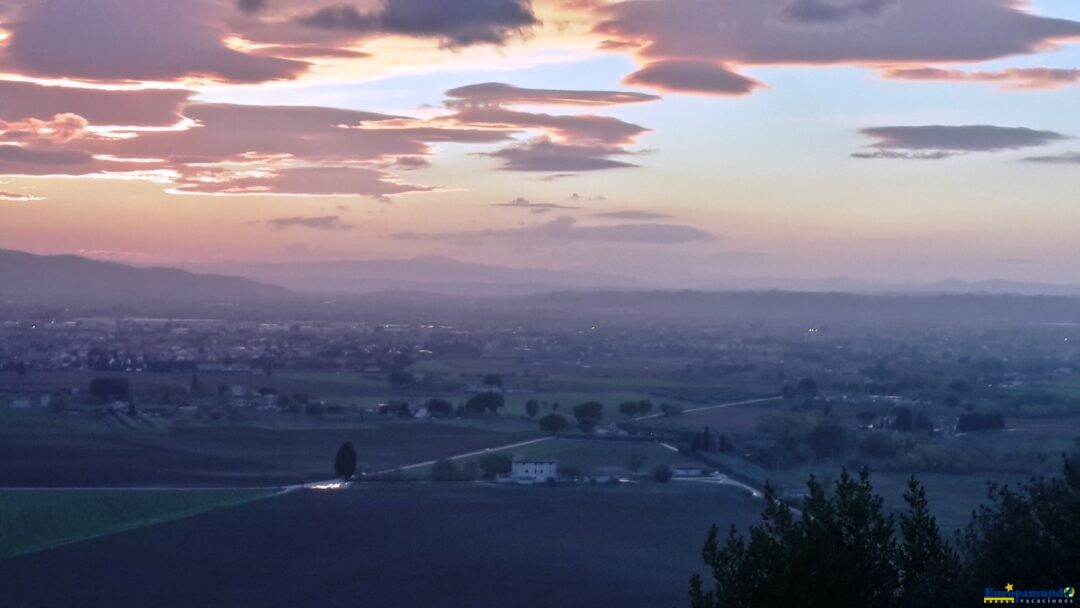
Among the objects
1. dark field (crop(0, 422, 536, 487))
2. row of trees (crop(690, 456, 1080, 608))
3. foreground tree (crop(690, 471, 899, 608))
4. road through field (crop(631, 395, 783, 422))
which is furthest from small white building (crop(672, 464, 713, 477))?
foreground tree (crop(690, 471, 899, 608))

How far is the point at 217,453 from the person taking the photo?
99.0 feet

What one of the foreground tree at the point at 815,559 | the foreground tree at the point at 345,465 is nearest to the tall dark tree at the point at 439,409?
the foreground tree at the point at 345,465

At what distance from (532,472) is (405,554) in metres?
7.63

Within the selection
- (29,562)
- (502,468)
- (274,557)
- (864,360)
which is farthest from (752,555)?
(864,360)

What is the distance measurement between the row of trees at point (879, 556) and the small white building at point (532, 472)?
58.0ft

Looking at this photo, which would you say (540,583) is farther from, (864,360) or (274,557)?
(864,360)

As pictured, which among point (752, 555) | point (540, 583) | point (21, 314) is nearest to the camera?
point (752, 555)

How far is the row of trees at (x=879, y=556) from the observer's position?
786 cm

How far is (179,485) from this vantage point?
2559 centimetres

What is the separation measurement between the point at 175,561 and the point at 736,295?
336 feet

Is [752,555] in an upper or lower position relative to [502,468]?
upper

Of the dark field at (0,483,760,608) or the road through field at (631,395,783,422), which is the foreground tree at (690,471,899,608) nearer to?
the dark field at (0,483,760,608)

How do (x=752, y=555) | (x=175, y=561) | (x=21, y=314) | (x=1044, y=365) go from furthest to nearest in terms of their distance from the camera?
(x=21, y=314), (x=1044, y=365), (x=175, y=561), (x=752, y=555)

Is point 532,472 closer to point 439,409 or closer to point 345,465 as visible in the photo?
point 345,465
